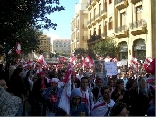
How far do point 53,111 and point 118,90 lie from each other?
1.66 metres

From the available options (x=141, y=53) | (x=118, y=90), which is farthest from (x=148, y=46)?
(x=118, y=90)

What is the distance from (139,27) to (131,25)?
182 cm

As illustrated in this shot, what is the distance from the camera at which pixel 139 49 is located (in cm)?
2709

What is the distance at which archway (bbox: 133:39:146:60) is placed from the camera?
26266 millimetres

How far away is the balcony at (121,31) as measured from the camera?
28.9 metres

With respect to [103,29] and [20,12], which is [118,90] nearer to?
[20,12]

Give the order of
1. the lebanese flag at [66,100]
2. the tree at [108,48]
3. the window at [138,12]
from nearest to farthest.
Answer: the lebanese flag at [66,100], the window at [138,12], the tree at [108,48]

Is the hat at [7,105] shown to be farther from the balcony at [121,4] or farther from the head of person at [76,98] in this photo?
the balcony at [121,4]

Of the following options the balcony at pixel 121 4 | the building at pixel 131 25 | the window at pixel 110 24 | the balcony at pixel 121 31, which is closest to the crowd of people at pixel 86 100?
the building at pixel 131 25

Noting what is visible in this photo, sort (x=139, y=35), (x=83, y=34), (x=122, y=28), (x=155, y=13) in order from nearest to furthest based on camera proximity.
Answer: (x=155, y=13)
(x=139, y=35)
(x=122, y=28)
(x=83, y=34)

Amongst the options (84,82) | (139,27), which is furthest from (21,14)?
(139,27)

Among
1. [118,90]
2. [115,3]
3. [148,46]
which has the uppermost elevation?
[115,3]

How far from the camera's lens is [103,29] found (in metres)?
37.1

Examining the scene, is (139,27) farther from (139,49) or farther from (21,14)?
(21,14)
